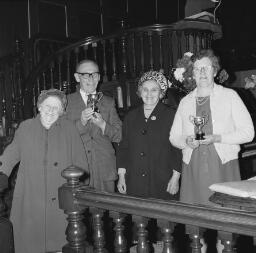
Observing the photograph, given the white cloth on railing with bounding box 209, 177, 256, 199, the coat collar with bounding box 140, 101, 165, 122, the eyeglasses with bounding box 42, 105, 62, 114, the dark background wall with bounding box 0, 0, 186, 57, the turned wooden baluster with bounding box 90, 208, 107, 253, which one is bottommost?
the turned wooden baluster with bounding box 90, 208, 107, 253

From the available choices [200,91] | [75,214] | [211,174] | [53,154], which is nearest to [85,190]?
[75,214]

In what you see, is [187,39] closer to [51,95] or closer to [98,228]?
[51,95]

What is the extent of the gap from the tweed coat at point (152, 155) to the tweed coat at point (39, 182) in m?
0.49

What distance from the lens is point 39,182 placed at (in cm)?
280

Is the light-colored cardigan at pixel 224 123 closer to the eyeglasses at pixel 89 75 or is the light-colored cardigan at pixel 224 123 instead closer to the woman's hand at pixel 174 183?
the woman's hand at pixel 174 183

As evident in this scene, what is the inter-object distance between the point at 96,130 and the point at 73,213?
110 cm

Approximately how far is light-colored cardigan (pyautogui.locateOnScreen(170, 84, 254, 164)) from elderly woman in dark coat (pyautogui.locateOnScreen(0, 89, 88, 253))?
0.82 meters

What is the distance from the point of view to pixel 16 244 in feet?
9.25

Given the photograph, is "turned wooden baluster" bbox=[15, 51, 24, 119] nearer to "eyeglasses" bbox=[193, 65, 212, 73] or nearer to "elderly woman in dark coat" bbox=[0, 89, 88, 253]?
"elderly woman in dark coat" bbox=[0, 89, 88, 253]

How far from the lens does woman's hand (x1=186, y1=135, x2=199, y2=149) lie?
8.30 ft

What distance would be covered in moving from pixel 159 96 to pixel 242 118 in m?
0.77

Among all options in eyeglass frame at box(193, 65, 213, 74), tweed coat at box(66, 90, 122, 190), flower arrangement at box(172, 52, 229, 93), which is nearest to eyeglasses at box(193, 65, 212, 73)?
eyeglass frame at box(193, 65, 213, 74)

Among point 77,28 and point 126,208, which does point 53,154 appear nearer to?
point 126,208

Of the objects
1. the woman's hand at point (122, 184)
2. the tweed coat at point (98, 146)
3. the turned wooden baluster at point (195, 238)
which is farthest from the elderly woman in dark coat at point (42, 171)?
the turned wooden baluster at point (195, 238)
